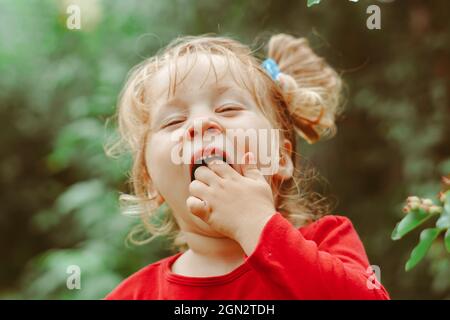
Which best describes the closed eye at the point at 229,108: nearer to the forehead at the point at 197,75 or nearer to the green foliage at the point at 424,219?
the forehead at the point at 197,75

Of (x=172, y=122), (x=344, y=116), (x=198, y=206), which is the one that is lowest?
(x=344, y=116)

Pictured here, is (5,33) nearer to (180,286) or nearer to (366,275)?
(180,286)

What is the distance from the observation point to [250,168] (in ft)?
4.24

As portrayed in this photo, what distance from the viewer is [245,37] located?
2760 mm

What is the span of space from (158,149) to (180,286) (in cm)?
31

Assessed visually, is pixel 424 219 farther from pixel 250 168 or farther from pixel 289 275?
pixel 250 168

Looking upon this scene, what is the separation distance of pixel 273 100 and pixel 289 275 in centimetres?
59

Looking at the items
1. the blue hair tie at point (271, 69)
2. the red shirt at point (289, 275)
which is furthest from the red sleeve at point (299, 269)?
the blue hair tie at point (271, 69)

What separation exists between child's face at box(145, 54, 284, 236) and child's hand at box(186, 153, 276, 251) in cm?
7

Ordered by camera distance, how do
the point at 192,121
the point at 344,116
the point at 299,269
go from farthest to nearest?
the point at 344,116 < the point at 192,121 < the point at 299,269

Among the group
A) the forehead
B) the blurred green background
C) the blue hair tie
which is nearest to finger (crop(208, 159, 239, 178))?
the forehead

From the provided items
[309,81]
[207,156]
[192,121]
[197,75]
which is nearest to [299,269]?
[207,156]

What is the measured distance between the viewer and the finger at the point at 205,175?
49.3 inches
